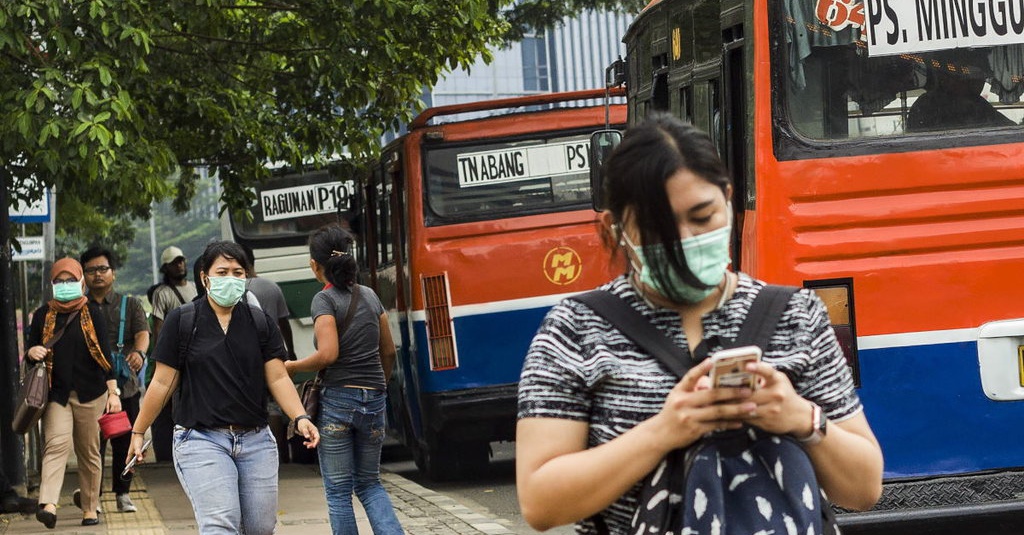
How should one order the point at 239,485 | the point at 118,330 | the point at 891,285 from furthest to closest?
the point at 118,330, the point at 239,485, the point at 891,285

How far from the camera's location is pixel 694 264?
2.60 metres

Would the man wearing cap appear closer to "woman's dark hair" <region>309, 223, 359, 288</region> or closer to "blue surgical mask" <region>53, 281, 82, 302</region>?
"blue surgical mask" <region>53, 281, 82, 302</region>

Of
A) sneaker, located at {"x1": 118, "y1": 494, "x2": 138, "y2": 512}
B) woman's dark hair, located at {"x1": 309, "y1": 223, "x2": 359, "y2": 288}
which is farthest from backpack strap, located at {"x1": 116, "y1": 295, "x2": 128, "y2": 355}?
woman's dark hair, located at {"x1": 309, "y1": 223, "x2": 359, "y2": 288}

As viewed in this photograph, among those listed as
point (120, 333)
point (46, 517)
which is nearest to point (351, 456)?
point (46, 517)

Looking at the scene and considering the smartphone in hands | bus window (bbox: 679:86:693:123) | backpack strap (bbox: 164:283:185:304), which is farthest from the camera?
backpack strap (bbox: 164:283:185:304)

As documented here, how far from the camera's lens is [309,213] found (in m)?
19.8

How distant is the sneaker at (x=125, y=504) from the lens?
12266 mm

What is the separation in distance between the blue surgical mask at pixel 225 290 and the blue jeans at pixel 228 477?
1.83ft

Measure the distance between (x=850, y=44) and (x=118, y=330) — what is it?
7756mm

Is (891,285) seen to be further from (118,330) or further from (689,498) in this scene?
(118,330)

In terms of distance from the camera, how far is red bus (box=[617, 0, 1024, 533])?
634 centimetres

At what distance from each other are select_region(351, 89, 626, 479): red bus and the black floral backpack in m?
10.0

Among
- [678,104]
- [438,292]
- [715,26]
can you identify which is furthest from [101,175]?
[715,26]

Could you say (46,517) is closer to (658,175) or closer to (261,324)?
(261,324)
